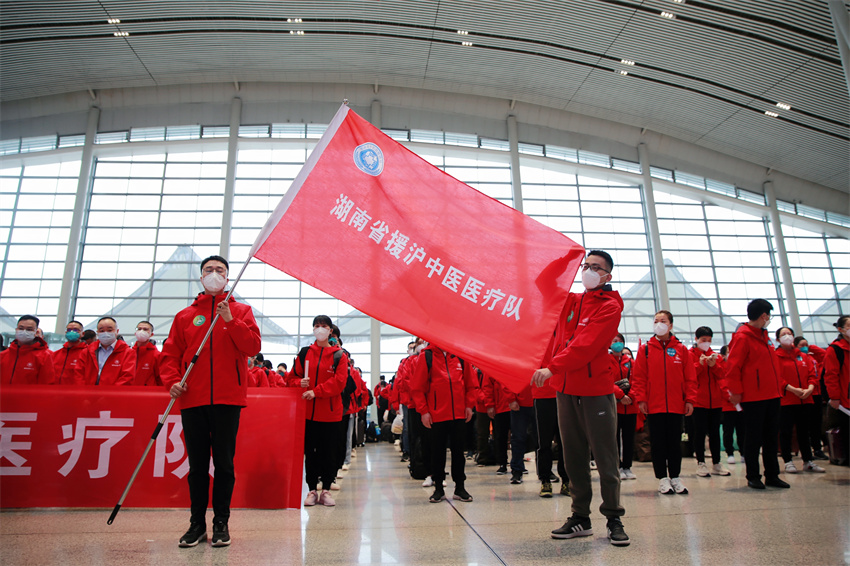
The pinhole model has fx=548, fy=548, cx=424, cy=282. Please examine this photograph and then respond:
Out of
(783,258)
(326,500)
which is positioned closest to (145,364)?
(326,500)

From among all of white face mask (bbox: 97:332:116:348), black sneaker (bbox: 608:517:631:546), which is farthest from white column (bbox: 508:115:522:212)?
black sneaker (bbox: 608:517:631:546)

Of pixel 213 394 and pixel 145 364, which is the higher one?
pixel 145 364

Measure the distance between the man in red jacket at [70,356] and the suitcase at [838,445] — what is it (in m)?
9.66

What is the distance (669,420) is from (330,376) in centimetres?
335

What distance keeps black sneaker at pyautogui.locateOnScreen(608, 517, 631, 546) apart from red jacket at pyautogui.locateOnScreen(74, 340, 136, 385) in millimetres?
5291

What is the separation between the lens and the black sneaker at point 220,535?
338cm

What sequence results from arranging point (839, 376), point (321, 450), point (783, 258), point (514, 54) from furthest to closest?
point (783, 258), point (514, 54), point (839, 376), point (321, 450)

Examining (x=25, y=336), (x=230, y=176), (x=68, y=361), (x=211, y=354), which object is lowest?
(x=211, y=354)

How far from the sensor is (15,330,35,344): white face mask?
5.68m

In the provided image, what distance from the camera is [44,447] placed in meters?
4.69

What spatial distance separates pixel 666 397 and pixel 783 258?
2346 centimetres

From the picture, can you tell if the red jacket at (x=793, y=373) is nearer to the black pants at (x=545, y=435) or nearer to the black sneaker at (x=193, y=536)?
the black pants at (x=545, y=435)

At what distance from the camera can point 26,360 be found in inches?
227

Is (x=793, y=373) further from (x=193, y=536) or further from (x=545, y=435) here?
(x=193, y=536)
